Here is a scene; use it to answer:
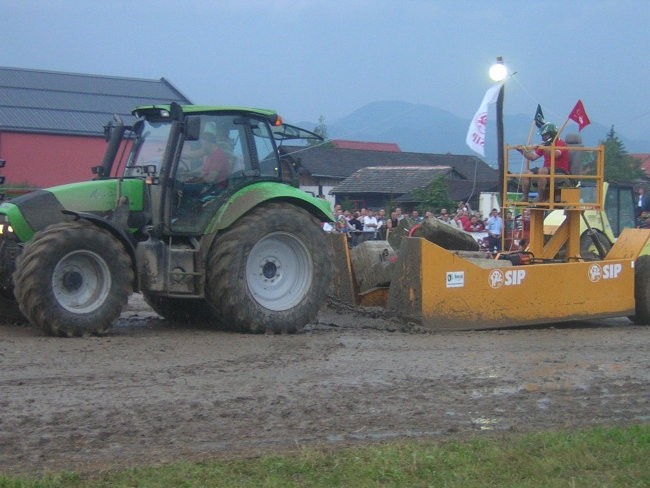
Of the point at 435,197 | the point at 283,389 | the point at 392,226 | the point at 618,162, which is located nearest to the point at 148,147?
the point at 283,389

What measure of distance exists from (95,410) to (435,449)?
7.32ft

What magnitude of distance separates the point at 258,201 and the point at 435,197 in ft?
69.7

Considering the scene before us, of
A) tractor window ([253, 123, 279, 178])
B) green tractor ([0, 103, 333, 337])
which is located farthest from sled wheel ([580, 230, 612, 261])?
tractor window ([253, 123, 279, 178])

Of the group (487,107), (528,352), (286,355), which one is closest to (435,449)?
(286,355)

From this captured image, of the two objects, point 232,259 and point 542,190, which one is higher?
point 542,190

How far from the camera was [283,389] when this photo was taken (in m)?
7.00

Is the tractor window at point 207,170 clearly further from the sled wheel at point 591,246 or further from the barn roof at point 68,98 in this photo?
the barn roof at point 68,98

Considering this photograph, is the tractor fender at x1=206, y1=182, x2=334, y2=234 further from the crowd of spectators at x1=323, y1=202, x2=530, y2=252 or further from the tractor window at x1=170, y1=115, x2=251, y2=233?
the crowd of spectators at x1=323, y1=202, x2=530, y2=252

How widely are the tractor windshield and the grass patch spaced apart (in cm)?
507

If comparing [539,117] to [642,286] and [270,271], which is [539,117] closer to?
[642,286]

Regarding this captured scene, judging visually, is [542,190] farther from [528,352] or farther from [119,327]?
[119,327]

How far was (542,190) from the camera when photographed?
37.6 feet

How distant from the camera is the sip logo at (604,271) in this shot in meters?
11.0

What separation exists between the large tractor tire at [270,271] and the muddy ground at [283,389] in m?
0.29
